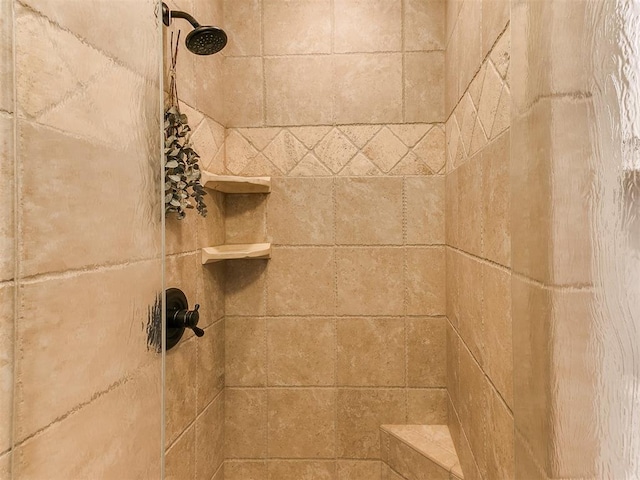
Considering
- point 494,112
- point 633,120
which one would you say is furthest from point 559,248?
point 494,112

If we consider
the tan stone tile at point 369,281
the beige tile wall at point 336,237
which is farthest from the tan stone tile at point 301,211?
the tan stone tile at point 369,281

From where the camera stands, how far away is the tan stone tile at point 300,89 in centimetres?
160

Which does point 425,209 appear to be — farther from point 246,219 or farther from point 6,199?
point 6,199

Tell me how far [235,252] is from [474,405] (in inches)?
37.5

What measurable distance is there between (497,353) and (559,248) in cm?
43

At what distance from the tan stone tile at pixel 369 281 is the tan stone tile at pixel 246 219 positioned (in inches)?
14.0

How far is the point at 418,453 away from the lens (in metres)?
1.39

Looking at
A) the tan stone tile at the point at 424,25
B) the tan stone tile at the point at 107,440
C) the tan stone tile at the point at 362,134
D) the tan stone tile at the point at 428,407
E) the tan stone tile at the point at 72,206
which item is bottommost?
the tan stone tile at the point at 428,407

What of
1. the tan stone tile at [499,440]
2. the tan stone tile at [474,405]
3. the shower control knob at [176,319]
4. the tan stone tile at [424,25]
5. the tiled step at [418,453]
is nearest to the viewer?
the tan stone tile at [499,440]

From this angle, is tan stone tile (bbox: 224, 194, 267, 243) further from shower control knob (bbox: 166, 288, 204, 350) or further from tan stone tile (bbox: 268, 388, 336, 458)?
tan stone tile (bbox: 268, 388, 336, 458)

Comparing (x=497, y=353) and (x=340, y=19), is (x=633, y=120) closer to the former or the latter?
(x=497, y=353)

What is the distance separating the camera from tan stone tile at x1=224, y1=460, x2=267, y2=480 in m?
1.59

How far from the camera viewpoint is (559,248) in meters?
0.50

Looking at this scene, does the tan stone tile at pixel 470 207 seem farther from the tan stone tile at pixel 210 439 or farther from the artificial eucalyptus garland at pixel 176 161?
the tan stone tile at pixel 210 439
